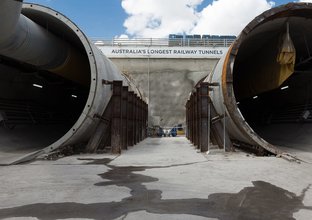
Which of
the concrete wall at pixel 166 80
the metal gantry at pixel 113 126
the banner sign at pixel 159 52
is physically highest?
the banner sign at pixel 159 52

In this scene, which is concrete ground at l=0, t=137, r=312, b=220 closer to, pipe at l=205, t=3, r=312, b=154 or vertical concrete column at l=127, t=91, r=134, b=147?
pipe at l=205, t=3, r=312, b=154

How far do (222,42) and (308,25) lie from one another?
56.7 feet

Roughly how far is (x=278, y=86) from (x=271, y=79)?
0.39 metres

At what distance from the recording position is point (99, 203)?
3293 mm

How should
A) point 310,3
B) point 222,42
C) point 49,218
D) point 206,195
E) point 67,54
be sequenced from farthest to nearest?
point 222,42 → point 67,54 → point 310,3 → point 206,195 → point 49,218

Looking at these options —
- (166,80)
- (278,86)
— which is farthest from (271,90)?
(166,80)

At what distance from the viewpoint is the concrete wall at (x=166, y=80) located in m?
21.1

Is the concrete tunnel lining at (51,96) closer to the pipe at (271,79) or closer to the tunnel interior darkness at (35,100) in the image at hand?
the tunnel interior darkness at (35,100)

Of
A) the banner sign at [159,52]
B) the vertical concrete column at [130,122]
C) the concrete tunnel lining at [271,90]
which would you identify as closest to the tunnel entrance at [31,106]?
the vertical concrete column at [130,122]

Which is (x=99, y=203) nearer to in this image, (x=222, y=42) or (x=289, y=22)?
(x=289, y=22)

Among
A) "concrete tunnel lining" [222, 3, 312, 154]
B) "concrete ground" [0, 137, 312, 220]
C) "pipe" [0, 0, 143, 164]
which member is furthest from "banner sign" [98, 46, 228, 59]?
"concrete ground" [0, 137, 312, 220]

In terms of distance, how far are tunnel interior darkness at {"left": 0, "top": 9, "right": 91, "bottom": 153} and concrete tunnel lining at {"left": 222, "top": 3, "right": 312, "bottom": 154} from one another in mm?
4513

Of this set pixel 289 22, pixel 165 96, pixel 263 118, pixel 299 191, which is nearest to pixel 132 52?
pixel 165 96

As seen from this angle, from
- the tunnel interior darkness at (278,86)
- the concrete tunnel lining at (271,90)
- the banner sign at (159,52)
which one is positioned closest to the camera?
the concrete tunnel lining at (271,90)
